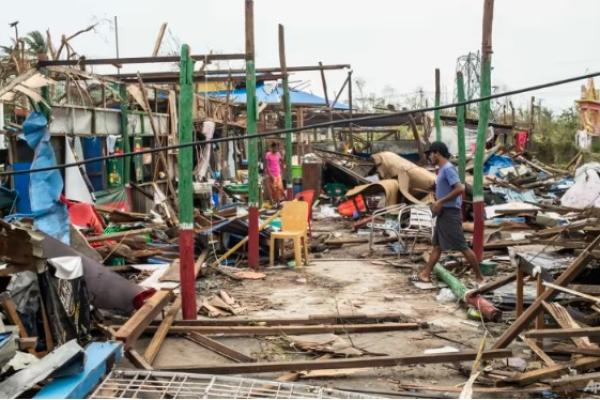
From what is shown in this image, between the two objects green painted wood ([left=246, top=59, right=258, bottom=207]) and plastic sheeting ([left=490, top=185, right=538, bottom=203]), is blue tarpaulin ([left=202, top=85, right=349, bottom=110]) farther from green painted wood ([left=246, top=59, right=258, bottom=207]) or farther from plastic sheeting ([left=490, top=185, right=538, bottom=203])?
green painted wood ([left=246, top=59, right=258, bottom=207])

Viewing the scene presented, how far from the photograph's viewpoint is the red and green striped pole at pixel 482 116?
29.1ft

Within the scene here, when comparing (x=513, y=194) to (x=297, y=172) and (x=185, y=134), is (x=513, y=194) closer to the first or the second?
(x=297, y=172)

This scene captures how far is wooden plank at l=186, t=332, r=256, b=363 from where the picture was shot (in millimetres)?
5691

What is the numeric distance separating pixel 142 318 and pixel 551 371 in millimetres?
3595

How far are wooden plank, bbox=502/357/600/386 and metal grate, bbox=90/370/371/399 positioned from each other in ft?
4.12

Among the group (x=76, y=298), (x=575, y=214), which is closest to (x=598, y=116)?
(x=575, y=214)

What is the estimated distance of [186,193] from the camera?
6.75 m

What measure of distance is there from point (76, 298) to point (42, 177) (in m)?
3.57

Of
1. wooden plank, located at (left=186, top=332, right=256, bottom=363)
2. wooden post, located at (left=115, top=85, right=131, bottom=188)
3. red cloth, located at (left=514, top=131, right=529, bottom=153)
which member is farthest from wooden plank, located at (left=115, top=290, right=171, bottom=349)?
red cloth, located at (left=514, top=131, right=529, bottom=153)

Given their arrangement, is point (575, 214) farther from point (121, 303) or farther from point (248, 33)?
point (121, 303)

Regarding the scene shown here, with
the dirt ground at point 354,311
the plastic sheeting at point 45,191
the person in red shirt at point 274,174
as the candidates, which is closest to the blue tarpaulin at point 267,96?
the person in red shirt at point 274,174

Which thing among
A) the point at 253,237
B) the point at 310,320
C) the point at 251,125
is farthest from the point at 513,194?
the point at 310,320

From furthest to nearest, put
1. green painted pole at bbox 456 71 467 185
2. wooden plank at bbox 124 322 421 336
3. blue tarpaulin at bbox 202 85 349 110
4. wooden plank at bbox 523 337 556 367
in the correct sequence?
blue tarpaulin at bbox 202 85 349 110 → green painted pole at bbox 456 71 467 185 → wooden plank at bbox 124 322 421 336 → wooden plank at bbox 523 337 556 367

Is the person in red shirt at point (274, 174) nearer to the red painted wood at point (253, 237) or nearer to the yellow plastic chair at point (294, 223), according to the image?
the yellow plastic chair at point (294, 223)
